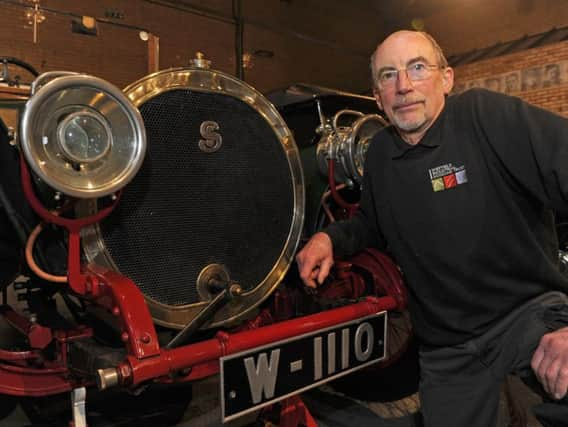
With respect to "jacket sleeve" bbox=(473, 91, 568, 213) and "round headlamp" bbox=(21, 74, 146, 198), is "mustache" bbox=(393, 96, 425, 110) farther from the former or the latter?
"round headlamp" bbox=(21, 74, 146, 198)

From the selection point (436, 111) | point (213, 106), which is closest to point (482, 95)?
point (436, 111)

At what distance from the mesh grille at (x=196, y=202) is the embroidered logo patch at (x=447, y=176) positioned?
0.51 metres

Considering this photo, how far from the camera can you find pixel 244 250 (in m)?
1.54

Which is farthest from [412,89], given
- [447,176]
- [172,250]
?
[172,250]

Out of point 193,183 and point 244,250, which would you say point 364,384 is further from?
point 193,183

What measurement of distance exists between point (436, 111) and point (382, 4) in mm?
11091

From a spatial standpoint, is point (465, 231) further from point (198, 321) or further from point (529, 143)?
point (198, 321)

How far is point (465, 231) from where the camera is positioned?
1373 mm

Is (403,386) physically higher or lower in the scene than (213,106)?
lower

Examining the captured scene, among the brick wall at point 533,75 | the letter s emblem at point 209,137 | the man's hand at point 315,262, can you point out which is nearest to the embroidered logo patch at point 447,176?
the man's hand at point 315,262

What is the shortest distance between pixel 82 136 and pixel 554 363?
1215mm

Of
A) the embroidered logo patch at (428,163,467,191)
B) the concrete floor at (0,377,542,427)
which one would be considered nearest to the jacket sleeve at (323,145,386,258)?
the embroidered logo patch at (428,163,467,191)

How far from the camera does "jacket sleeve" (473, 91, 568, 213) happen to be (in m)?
1.17

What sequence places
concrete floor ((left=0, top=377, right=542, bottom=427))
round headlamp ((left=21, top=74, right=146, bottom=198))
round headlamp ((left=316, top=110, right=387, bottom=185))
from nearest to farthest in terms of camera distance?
1. round headlamp ((left=21, top=74, right=146, bottom=198))
2. round headlamp ((left=316, top=110, right=387, bottom=185))
3. concrete floor ((left=0, top=377, right=542, bottom=427))
